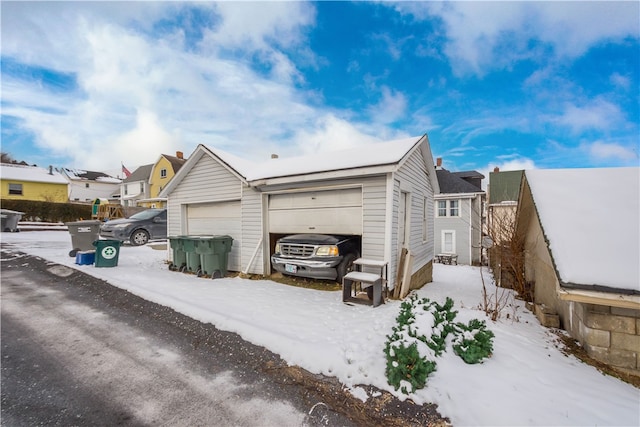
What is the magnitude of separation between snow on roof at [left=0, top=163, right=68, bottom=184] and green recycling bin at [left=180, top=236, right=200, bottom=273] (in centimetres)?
3481

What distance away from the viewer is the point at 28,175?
29.4 metres

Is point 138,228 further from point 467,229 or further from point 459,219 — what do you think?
point 467,229

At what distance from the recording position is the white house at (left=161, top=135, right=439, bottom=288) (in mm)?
6152

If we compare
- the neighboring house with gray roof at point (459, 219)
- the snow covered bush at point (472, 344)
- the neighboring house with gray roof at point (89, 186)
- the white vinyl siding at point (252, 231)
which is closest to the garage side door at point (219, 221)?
the white vinyl siding at point (252, 231)

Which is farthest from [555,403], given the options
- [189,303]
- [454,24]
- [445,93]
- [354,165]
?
[445,93]

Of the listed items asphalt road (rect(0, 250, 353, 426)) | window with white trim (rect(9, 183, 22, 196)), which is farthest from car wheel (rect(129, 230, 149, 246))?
window with white trim (rect(9, 183, 22, 196))

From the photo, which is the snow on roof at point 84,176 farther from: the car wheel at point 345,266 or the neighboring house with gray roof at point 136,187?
the car wheel at point 345,266

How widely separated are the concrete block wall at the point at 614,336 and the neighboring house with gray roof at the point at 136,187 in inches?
1661

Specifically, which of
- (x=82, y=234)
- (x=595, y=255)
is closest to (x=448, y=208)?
(x=595, y=255)

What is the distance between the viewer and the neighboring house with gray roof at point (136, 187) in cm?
3581

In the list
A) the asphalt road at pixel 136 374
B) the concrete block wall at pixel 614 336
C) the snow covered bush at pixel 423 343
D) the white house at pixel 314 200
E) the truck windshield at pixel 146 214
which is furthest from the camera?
the truck windshield at pixel 146 214

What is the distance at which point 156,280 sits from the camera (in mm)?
7242

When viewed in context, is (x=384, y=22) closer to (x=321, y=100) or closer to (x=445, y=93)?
(x=445, y=93)

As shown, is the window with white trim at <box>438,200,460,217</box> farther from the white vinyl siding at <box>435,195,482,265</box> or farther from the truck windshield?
the truck windshield
